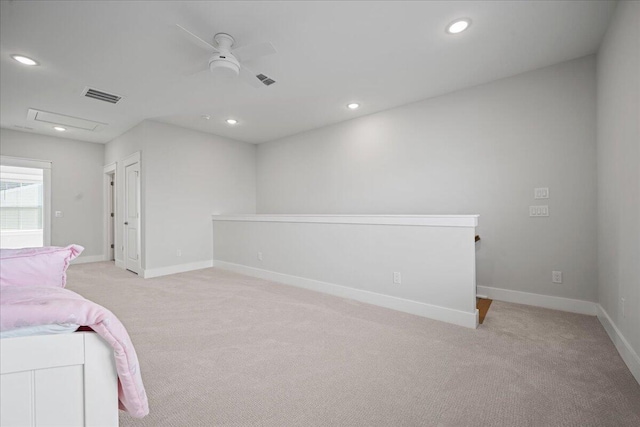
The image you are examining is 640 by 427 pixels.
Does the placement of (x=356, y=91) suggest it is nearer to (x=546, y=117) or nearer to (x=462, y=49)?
(x=462, y=49)

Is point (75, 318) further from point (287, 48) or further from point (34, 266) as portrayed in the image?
point (287, 48)

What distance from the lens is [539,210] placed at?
9.85ft

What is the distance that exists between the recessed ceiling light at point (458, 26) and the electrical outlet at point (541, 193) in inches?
73.9

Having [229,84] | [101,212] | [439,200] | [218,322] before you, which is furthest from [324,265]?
[101,212]

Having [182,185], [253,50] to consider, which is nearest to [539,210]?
[253,50]

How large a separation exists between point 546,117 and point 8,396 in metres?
4.26

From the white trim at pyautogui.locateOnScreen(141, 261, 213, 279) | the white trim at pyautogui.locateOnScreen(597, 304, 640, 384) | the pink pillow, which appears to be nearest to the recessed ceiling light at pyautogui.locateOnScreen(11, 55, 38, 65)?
the pink pillow

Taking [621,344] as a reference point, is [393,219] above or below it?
above

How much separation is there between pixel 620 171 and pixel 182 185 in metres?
5.55

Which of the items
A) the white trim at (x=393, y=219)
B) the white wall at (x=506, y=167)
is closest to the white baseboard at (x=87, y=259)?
the white trim at (x=393, y=219)

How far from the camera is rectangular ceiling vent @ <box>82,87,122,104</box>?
3.45 m

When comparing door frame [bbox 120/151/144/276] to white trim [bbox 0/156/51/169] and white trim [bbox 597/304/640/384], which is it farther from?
white trim [bbox 597/304/640/384]

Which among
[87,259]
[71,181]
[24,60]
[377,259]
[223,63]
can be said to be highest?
[24,60]

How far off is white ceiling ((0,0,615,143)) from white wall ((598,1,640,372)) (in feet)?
1.23
